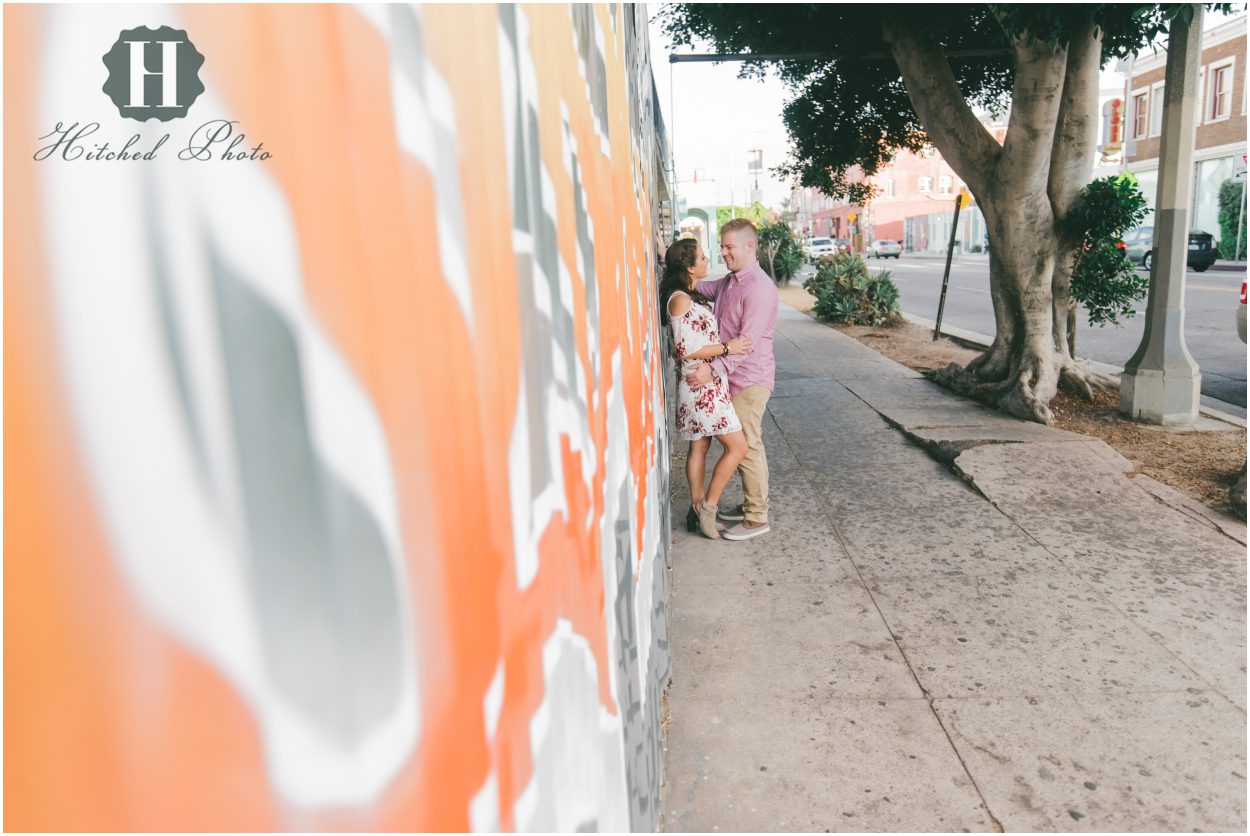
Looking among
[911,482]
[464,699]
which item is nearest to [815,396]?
[911,482]

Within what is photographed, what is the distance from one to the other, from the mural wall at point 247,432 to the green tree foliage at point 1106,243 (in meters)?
8.11

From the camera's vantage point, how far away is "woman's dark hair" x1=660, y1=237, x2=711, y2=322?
4793mm

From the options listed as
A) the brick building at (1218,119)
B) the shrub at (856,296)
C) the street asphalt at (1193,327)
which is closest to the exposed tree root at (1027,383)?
the street asphalt at (1193,327)

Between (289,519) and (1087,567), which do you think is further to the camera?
(1087,567)

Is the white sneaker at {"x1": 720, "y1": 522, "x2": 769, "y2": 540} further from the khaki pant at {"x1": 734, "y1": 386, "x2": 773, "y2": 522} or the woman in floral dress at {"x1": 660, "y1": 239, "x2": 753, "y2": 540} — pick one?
the woman in floral dress at {"x1": 660, "y1": 239, "x2": 753, "y2": 540}

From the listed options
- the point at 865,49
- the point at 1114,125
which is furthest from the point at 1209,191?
the point at 865,49

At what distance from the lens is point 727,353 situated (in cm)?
479

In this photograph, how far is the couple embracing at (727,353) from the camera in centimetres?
477

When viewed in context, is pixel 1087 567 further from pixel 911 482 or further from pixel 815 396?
pixel 815 396

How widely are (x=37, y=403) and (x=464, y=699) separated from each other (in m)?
0.53

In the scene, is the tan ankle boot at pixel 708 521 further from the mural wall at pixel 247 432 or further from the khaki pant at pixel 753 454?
the mural wall at pixel 247 432

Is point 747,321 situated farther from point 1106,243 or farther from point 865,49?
point 865,49

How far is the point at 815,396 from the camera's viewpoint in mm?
9203

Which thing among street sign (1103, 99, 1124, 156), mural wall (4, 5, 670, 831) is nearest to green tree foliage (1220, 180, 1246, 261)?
street sign (1103, 99, 1124, 156)
